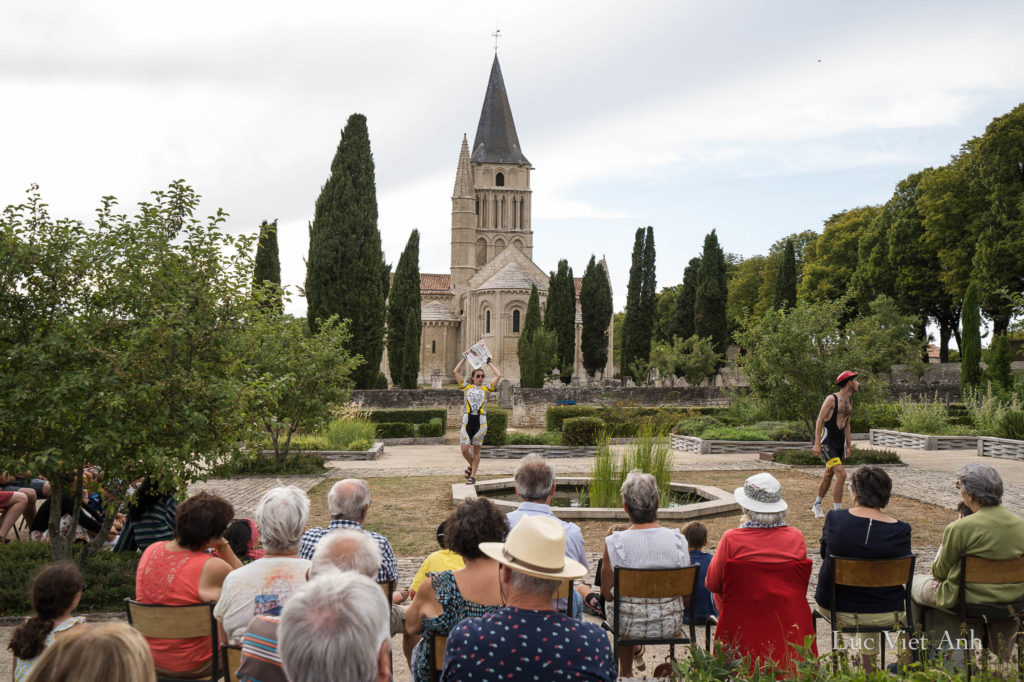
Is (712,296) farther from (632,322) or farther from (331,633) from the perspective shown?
(331,633)

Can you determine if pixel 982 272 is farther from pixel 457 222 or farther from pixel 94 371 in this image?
pixel 457 222

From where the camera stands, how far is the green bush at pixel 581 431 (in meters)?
18.6

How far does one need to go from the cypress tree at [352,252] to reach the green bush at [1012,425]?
2005cm

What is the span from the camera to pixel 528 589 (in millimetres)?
2793

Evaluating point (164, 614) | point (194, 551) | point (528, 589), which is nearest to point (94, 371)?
point (194, 551)

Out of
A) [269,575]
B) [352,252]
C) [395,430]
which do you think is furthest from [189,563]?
[352,252]

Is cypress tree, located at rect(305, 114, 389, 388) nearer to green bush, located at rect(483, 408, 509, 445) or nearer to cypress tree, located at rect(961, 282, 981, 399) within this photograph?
green bush, located at rect(483, 408, 509, 445)

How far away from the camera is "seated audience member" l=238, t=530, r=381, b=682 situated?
2.87 metres

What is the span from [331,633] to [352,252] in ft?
91.3

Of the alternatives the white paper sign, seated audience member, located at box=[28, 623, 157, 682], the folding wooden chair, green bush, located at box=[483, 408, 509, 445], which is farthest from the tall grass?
green bush, located at box=[483, 408, 509, 445]

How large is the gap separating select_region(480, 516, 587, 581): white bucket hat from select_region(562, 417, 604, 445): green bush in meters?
15.8

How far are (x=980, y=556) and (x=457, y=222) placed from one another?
66.0 meters

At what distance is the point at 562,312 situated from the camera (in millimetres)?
53312

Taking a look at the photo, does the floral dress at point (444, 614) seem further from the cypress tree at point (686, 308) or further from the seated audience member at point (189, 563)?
the cypress tree at point (686, 308)
